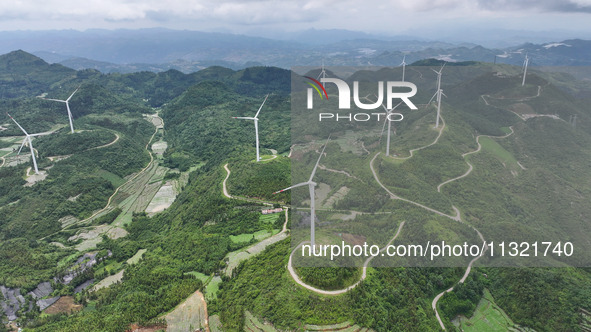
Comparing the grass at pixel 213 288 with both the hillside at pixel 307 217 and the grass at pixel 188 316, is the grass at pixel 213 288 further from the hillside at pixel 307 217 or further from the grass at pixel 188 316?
the grass at pixel 188 316

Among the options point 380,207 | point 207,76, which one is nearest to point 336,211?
point 380,207

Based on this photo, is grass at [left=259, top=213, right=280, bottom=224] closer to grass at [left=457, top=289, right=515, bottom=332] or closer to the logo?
the logo

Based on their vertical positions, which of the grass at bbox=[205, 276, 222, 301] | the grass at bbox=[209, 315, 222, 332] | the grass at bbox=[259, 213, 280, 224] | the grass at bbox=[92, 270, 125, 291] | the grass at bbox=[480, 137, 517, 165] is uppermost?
the grass at bbox=[480, 137, 517, 165]

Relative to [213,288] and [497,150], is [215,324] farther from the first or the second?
[497,150]

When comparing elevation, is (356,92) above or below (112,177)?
above

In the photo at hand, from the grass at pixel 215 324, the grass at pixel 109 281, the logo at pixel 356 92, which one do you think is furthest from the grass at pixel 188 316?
the logo at pixel 356 92

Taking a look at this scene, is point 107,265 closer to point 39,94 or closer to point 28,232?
point 28,232

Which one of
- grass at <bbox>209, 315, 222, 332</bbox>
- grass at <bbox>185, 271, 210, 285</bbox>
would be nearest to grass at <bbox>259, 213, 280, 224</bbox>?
grass at <bbox>185, 271, 210, 285</bbox>

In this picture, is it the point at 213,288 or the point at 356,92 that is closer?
the point at 213,288

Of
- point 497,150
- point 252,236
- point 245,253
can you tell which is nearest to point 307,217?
point 252,236

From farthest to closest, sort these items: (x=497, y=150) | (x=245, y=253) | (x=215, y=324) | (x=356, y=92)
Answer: (x=497, y=150) < (x=245, y=253) < (x=356, y=92) < (x=215, y=324)

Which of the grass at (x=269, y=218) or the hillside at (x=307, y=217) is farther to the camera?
the grass at (x=269, y=218)
